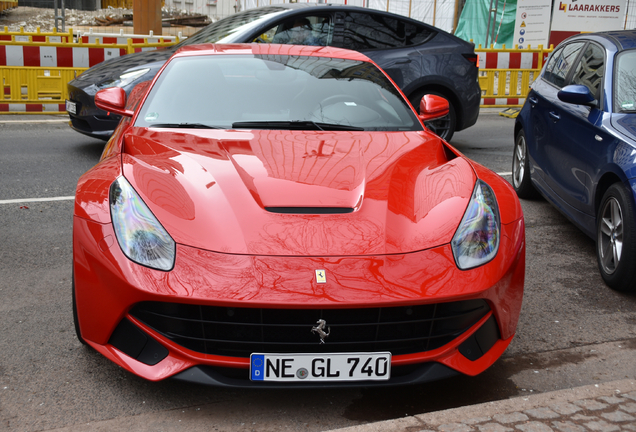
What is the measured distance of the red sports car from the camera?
2.49 meters

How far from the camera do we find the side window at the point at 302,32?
7539mm

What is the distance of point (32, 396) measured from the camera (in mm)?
2783

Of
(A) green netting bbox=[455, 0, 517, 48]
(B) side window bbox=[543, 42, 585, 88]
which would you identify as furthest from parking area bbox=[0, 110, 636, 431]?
(A) green netting bbox=[455, 0, 517, 48]

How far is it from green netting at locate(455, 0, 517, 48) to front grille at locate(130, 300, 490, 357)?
17.1 metres

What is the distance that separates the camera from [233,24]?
776 centimetres

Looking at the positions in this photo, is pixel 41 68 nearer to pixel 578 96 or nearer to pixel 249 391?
pixel 578 96

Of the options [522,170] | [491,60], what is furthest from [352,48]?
[491,60]

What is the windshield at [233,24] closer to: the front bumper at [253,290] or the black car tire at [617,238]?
the black car tire at [617,238]

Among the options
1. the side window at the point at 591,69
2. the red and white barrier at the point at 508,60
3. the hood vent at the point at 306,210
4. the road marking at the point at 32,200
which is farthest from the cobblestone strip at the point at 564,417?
the red and white barrier at the point at 508,60

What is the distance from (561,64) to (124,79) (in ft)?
14.2

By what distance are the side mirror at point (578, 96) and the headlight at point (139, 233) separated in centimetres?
315

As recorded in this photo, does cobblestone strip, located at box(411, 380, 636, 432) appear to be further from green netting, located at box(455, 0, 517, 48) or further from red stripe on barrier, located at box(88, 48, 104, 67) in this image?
green netting, located at box(455, 0, 517, 48)

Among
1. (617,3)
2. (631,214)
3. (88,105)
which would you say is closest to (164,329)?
(631,214)

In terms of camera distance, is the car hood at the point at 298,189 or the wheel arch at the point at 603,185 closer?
the car hood at the point at 298,189
